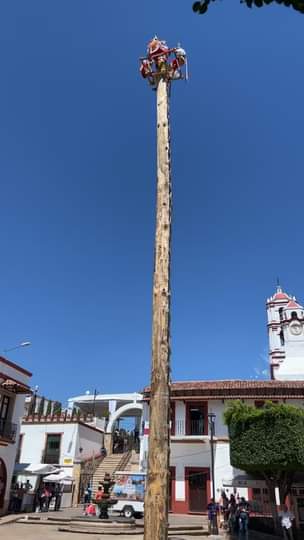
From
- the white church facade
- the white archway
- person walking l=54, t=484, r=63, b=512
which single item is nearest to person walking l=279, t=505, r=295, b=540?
the white church facade

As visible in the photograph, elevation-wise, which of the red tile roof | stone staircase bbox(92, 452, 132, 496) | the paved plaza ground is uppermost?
the red tile roof

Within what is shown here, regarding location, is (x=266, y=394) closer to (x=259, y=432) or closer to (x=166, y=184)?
(x=259, y=432)

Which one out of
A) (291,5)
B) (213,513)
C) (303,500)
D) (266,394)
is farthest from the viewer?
(266,394)

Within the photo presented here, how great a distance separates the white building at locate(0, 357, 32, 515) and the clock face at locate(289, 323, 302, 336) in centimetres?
2726

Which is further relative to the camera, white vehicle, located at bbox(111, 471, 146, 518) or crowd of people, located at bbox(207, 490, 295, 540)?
white vehicle, located at bbox(111, 471, 146, 518)

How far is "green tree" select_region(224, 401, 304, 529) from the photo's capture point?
16188mm

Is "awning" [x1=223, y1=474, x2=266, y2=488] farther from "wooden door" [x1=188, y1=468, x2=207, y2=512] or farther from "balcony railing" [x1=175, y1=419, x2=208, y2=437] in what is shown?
"balcony railing" [x1=175, y1=419, x2=208, y2=437]

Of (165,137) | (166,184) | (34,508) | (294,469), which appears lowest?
(34,508)

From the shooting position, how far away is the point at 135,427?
39.1 metres

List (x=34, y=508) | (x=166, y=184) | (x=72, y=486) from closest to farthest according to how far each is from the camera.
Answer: (x=166, y=184)
(x=34, y=508)
(x=72, y=486)

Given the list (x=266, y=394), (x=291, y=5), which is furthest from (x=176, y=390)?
(x=291, y=5)

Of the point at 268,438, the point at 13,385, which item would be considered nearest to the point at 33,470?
the point at 13,385

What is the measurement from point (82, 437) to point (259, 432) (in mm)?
15865

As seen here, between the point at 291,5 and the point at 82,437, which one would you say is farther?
the point at 82,437
